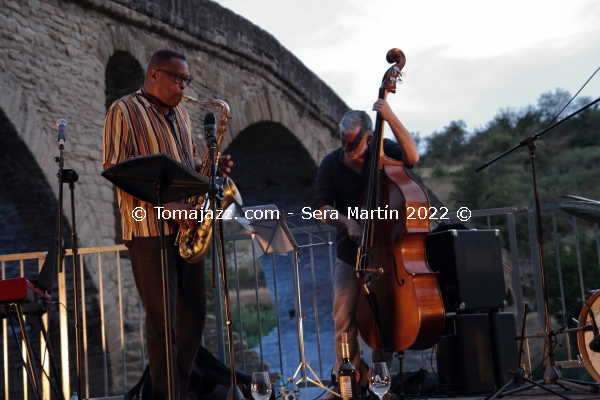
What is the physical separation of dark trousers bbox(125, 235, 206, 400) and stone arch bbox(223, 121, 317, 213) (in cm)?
821

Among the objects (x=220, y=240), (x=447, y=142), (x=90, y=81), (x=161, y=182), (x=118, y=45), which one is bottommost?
(x=220, y=240)

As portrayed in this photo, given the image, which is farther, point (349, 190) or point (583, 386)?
point (349, 190)

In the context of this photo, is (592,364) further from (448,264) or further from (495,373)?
(448,264)

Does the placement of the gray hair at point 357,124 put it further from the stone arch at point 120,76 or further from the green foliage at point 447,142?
the green foliage at point 447,142

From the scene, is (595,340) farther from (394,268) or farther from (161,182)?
(161,182)

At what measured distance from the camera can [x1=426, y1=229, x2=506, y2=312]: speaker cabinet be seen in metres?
3.97

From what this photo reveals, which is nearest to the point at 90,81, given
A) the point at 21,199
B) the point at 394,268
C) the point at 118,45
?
the point at 118,45

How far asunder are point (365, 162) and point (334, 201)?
35 centimetres

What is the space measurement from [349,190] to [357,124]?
42 centimetres

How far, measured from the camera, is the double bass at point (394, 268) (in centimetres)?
350

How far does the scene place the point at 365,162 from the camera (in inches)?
161

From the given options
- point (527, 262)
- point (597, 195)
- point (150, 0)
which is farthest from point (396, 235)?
point (597, 195)

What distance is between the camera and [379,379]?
3.16 m

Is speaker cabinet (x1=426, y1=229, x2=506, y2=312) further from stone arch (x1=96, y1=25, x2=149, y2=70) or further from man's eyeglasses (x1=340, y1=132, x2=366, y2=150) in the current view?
stone arch (x1=96, y1=25, x2=149, y2=70)
